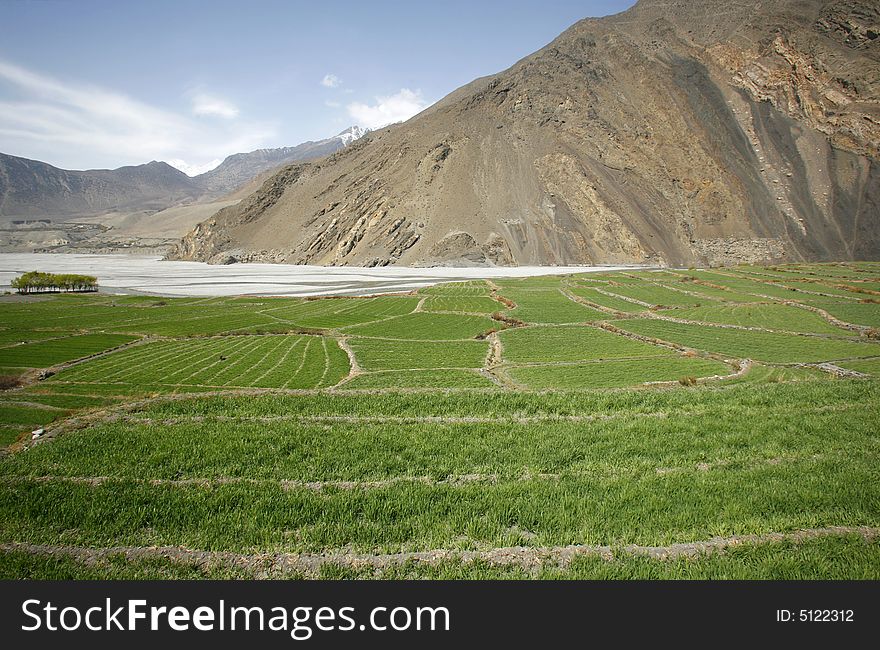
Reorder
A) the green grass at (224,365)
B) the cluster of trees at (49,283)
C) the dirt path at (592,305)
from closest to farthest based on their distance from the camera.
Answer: the green grass at (224,365) → the dirt path at (592,305) → the cluster of trees at (49,283)

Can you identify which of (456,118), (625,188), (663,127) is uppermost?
(456,118)

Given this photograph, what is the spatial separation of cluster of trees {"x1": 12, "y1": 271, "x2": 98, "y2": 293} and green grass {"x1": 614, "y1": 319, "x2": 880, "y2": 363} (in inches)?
3213

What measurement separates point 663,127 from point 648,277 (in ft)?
259

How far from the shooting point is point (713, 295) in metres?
56.4

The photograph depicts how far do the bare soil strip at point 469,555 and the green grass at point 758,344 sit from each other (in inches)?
971

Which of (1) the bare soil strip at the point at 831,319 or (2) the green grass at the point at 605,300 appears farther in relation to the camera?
(2) the green grass at the point at 605,300

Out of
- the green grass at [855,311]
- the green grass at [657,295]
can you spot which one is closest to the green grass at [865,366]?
the green grass at [855,311]

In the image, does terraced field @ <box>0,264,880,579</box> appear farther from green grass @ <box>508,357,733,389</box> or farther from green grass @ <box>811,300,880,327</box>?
green grass @ <box>811,300,880,327</box>

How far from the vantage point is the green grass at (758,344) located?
2792cm

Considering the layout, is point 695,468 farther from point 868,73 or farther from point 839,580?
point 868,73

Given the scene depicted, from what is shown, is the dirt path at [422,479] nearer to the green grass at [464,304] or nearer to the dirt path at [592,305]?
the dirt path at [592,305]

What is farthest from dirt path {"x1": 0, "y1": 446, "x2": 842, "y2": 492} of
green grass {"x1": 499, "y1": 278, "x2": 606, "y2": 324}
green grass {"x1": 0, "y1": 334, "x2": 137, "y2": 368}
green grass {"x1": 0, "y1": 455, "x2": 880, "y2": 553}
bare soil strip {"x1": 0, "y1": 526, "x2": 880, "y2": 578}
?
green grass {"x1": 499, "y1": 278, "x2": 606, "y2": 324}

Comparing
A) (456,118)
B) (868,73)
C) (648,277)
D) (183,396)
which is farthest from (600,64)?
(183,396)

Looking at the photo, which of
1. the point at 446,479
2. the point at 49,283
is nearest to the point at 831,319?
the point at 446,479
